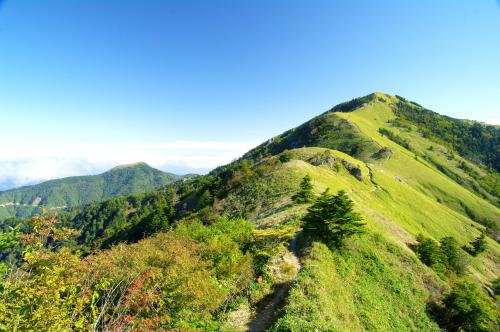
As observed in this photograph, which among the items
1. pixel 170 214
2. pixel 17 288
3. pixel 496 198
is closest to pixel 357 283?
pixel 17 288

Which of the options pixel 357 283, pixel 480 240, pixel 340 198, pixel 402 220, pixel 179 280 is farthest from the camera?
pixel 480 240

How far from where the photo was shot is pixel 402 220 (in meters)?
75.1

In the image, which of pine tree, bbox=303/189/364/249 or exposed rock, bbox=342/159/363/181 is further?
exposed rock, bbox=342/159/363/181

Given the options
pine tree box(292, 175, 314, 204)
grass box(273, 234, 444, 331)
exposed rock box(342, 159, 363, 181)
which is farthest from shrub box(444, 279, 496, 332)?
exposed rock box(342, 159, 363, 181)

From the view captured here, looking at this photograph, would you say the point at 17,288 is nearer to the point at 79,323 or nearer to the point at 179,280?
the point at 79,323

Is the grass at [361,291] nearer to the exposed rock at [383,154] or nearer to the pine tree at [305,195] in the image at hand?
the pine tree at [305,195]

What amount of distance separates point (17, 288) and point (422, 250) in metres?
49.5

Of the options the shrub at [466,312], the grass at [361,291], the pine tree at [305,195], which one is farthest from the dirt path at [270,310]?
the pine tree at [305,195]

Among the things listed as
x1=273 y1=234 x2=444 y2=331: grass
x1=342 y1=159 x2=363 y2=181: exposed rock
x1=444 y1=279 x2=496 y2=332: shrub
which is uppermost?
x1=342 y1=159 x2=363 y2=181: exposed rock

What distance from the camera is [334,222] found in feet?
107

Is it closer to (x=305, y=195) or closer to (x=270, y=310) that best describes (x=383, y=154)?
(x=305, y=195)

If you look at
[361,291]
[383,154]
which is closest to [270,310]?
[361,291]

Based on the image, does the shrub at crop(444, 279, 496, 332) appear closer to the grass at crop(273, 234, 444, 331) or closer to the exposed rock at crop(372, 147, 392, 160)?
the grass at crop(273, 234, 444, 331)

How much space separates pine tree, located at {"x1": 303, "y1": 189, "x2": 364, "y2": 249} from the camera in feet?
108
